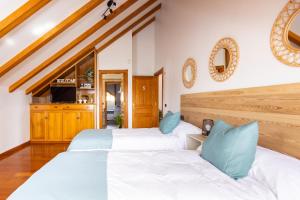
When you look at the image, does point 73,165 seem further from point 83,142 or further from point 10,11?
point 10,11

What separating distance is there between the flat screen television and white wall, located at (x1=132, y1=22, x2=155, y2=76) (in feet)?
6.30

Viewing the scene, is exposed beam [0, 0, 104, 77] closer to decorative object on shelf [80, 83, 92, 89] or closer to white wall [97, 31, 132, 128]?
white wall [97, 31, 132, 128]

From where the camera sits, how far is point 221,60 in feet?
8.46

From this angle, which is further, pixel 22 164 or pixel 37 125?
pixel 37 125

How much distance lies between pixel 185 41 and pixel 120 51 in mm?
2353

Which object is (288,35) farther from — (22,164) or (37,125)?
(37,125)

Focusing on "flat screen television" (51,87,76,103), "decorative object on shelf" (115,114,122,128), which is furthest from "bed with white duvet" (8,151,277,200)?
"decorative object on shelf" (115,114,122,128)

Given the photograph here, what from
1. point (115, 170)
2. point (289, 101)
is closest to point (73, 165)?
point (115, 170)

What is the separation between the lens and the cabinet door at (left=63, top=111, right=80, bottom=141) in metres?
5.17

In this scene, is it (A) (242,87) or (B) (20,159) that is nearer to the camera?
(A) (242,87)

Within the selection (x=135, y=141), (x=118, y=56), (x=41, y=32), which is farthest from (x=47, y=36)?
(x=118, y=56)

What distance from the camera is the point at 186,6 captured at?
3742mm

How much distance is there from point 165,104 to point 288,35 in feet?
12.5

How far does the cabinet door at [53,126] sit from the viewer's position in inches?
202
